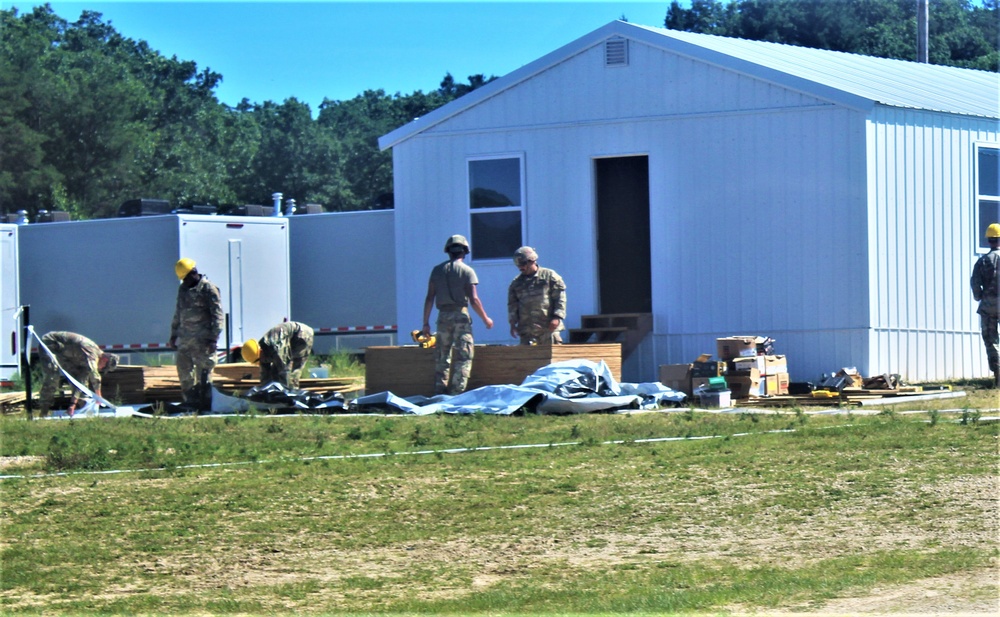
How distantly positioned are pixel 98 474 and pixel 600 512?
4218 mm

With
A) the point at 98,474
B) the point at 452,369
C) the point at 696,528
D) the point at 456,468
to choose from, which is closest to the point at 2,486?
the point at 98,474

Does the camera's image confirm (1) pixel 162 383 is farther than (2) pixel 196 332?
Yes

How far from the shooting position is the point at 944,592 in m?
6.90

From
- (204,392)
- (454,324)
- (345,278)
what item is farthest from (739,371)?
(345,278)

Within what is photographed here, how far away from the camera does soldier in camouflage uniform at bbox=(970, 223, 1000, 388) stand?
17.5 metres

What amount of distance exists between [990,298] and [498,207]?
20.9 ft

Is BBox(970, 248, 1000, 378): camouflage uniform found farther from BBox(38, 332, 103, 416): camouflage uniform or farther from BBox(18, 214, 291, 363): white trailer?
BBox(18, 214, 291, 363): white trailer

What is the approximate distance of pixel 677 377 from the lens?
17.3m

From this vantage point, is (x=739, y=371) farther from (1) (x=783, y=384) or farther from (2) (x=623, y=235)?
(2) (x=623, y=235)

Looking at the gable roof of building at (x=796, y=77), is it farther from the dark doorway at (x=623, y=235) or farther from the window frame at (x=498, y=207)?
the dark doorway at (x=623, y=235)

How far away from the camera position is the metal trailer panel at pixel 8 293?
24.0 metres

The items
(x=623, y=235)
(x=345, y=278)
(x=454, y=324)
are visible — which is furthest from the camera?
(x=345, y=278)

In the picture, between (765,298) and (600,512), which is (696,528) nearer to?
(600,512)

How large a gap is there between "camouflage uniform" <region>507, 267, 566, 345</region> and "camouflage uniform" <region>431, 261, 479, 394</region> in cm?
64
